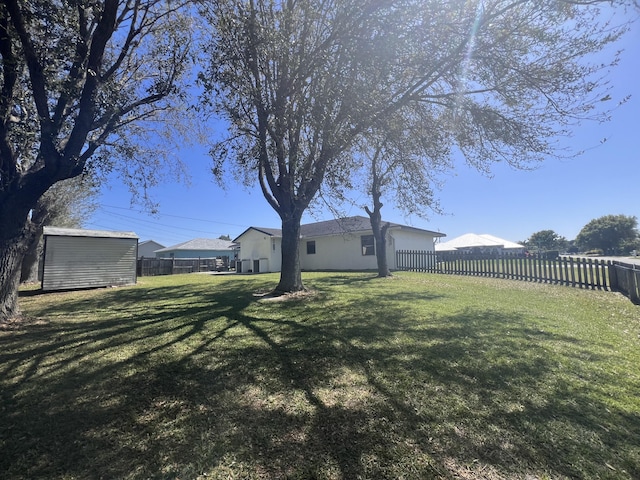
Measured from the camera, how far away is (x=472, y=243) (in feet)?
93.9

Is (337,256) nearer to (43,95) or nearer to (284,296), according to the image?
(284,296)

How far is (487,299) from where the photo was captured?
8.34 meters

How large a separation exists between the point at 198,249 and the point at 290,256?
113 ft

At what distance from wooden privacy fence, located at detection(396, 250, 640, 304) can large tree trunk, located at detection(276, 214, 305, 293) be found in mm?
8414

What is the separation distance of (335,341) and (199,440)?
2672 mm

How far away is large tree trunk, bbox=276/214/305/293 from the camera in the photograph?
9.18 metres

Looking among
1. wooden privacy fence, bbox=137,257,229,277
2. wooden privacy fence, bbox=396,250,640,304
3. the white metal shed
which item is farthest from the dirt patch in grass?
wooden privacy fence, bbox=137,257,229,277

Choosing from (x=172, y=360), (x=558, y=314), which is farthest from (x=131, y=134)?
(x=558, y=314)

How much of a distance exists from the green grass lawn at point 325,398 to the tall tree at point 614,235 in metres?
65.9

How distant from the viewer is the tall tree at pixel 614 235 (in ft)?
174

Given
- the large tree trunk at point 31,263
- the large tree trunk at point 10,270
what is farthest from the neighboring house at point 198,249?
the large tree trunk at point 10,270

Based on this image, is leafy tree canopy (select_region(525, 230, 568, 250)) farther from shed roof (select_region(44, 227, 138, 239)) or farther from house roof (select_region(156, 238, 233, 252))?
shed roof (select_region(44, 227, 138, 239))

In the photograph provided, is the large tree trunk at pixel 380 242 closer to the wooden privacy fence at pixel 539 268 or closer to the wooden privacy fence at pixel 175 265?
the wooden privacy fence at pixel 539 268

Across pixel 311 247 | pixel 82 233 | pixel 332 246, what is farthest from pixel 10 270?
pixel 311 247
